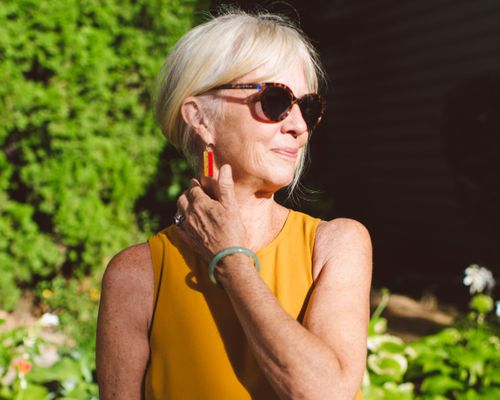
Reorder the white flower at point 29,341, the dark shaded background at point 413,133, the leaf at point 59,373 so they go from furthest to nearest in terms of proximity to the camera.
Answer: the dark shaded background at point 413,133 → the white flower at point 29,341 → the leaf at point 59,373

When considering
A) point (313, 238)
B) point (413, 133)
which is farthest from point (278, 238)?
point (413, 133)

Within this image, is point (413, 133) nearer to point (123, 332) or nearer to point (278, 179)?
point (278, 179)

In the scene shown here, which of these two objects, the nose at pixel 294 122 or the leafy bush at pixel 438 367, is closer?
the nose at pixel 294 122

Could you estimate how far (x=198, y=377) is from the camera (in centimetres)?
156

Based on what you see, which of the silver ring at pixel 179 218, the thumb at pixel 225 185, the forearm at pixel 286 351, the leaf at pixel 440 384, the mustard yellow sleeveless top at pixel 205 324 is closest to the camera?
the forearm at pixel 286 351

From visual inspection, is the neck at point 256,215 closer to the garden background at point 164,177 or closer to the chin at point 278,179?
the chin at point 278,179

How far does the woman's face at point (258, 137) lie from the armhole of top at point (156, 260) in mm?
301

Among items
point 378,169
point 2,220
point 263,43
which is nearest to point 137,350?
point 263,43

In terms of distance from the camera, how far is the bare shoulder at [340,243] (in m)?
1.62

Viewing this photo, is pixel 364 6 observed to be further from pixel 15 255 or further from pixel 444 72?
pixel 15 255

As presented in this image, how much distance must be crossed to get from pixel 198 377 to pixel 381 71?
746cm

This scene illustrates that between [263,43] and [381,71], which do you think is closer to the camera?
[263,43]

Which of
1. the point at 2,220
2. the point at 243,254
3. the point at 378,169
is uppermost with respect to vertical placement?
the point at 243,254

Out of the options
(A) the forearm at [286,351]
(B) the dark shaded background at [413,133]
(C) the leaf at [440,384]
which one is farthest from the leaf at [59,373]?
(B) the dark shaded background at [413,133]
